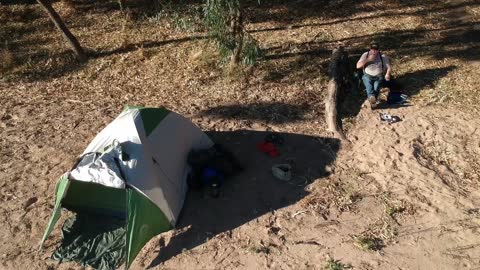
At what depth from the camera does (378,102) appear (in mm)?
10852

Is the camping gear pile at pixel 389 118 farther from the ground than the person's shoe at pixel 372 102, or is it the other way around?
the person's shoe at pixel 372 102

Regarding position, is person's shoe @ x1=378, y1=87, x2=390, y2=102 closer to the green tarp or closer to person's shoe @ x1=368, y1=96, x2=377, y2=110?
→ person's shoe @ x1=368, y1=96, x2=377, y2=110

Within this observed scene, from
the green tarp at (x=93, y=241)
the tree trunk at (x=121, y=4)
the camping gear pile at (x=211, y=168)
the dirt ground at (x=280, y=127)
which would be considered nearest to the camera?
the green tarp at (x=93, y=241)

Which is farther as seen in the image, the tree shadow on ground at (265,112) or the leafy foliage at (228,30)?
the tree shadow on ground at (265,112)

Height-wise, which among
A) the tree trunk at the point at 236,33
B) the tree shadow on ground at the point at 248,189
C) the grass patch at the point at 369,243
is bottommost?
the grass patch at the point at 369,243

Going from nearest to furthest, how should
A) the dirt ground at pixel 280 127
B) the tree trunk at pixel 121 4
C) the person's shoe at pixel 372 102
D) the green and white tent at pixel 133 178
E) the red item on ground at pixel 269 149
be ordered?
the green and white tent at pixel 133 178 → the dirt ground at pixel 280 127 → the red item on ground at pixel 269 149 → the person's shoe at pixel 372 102 → the tree trunk at pixel 121 4

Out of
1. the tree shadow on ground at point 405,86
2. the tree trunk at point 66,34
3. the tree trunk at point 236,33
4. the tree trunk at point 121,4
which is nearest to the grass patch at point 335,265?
the tree shadow on ground at point 405,86

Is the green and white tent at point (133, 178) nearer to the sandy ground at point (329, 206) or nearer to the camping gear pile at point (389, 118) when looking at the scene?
the sandy ground at point (329, 206)

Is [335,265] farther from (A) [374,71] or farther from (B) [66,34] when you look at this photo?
(B) [66,34]

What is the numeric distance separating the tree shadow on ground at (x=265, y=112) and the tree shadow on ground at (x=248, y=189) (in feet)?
1.77

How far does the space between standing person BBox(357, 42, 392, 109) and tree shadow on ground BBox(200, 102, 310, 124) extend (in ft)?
4.55

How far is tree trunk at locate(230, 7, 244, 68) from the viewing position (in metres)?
10.9

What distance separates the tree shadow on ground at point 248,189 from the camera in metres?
8.27

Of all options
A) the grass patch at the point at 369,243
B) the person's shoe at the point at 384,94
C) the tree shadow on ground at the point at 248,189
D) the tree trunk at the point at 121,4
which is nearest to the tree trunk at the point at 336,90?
the tree shadow on ground at the point at 248,189
